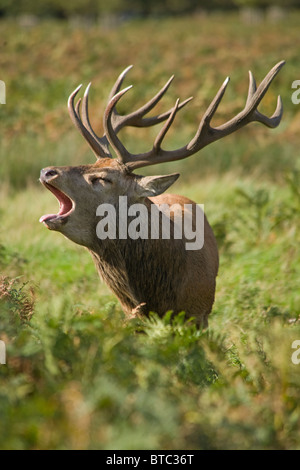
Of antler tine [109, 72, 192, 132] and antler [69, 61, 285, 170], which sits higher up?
antler tine [109, 72, 192, 132]

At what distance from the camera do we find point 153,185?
5113 mm

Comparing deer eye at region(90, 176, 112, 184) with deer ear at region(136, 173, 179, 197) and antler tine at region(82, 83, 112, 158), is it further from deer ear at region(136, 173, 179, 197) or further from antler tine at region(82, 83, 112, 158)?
antler tine at region(82, 83, 112, 158)

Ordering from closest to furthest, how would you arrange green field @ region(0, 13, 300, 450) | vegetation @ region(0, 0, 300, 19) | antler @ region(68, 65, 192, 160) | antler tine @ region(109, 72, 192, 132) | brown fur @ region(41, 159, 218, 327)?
green field @ region(0, 13, 300, 450) < brown fur @ region(41, 159, 218, 327) < antler @ region(68, 65, 192, 160) < antler tine @ region(109, 72, 192, 132) < vegetation @ region(0, 0, 300, 19)

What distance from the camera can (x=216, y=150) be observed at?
13648 millimetres

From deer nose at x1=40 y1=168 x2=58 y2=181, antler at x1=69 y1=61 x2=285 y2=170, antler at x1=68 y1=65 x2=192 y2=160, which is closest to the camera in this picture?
deer nose at x1=40 y1=168 x2=58 y2=181

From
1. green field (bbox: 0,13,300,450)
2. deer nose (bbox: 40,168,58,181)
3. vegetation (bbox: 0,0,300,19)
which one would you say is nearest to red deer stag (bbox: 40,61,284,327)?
deer nose (bbox: 40,168,58,181)

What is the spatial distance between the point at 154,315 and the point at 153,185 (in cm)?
129

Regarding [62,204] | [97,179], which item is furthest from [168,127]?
[62,204]

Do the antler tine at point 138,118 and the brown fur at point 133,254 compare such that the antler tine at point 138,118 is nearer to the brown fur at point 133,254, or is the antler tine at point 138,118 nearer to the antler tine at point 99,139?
the antler tine at point 99,139

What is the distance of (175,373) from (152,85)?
1897 centimetres

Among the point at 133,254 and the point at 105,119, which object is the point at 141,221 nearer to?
the point at 133,254

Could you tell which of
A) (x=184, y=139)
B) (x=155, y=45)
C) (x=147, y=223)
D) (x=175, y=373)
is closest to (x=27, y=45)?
(x=155, y=45)

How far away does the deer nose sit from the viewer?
489cm

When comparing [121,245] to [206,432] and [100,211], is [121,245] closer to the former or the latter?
[100,211]
